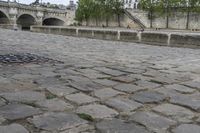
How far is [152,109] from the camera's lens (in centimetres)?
387

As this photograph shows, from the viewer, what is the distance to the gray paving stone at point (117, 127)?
→ 3.12 m

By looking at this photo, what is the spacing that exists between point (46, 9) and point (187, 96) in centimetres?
7246

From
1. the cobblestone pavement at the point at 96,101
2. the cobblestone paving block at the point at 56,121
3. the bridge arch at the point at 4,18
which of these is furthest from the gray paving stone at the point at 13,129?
the bridge arch at the point at 4,18

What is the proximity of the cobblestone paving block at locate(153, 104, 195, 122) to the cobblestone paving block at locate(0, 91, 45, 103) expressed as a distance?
4.78 ft

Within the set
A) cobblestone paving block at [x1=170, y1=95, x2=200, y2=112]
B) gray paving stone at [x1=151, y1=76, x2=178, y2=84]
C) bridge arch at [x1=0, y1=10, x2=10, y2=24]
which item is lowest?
cobblestone paving block at [x1=170, y1=95, x2=200, y2=112]

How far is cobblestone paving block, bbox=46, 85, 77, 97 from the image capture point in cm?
438

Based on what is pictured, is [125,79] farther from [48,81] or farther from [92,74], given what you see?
[48,81]

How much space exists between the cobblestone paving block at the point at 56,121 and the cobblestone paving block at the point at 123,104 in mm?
611

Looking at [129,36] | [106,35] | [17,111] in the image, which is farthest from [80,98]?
[106,35]

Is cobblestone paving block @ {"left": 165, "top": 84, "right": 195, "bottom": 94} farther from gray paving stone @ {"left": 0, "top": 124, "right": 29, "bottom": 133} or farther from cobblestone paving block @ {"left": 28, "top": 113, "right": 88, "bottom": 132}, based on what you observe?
gray paving stone @ {"left": 0, "top": 124, "right": 29, "bottom": 133}

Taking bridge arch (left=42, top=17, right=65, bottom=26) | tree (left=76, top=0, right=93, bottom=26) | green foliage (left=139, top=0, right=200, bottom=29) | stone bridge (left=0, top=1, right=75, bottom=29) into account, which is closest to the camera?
green foliage (left=139, top=0, right=200, bottom=29)

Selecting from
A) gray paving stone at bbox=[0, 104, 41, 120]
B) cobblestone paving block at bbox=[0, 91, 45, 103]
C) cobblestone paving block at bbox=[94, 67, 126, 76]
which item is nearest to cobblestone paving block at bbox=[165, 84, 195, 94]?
cobblestone paving block at bbox=[94, 67, 126, 76]

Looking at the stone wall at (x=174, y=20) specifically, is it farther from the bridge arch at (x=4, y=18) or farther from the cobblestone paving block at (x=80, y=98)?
the cobblestone paving block at (x=80, y=98)

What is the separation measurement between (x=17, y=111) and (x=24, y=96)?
0.63 metres
